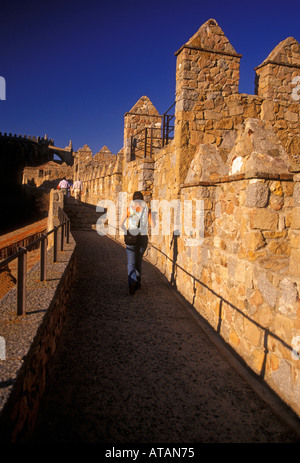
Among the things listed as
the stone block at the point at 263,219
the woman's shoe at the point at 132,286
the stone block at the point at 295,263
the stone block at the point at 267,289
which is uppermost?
the stone block at the point at 263,219

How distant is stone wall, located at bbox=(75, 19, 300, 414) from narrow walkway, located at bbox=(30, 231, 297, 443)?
31 centimetres

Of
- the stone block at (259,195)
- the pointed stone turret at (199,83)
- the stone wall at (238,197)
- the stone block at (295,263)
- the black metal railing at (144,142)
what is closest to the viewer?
the stone block at (295,263)

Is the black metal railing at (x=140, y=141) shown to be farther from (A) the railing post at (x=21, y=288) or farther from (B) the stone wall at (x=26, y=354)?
(A) the railing post at (x=21, y=288)

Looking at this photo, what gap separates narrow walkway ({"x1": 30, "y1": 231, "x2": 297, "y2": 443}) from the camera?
2.35 m

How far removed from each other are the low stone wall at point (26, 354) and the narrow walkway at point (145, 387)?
195 mm

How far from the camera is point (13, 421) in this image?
1.82 metres

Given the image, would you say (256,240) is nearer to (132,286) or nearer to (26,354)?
(26,354)

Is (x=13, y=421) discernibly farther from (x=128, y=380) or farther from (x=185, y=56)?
(x=185, y=56)

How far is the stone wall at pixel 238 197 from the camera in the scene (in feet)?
9.30

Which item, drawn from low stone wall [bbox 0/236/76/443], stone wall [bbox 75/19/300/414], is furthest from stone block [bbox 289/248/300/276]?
low stone wall [bbox 0/236/76/443]

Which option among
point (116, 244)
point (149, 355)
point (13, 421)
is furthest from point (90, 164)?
point (13, 421)

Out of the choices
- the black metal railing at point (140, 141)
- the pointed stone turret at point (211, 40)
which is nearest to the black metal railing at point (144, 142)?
the black metal railing at point (140, 141)

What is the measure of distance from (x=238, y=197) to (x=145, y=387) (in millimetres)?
2063

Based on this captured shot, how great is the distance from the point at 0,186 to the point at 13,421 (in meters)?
35.7
